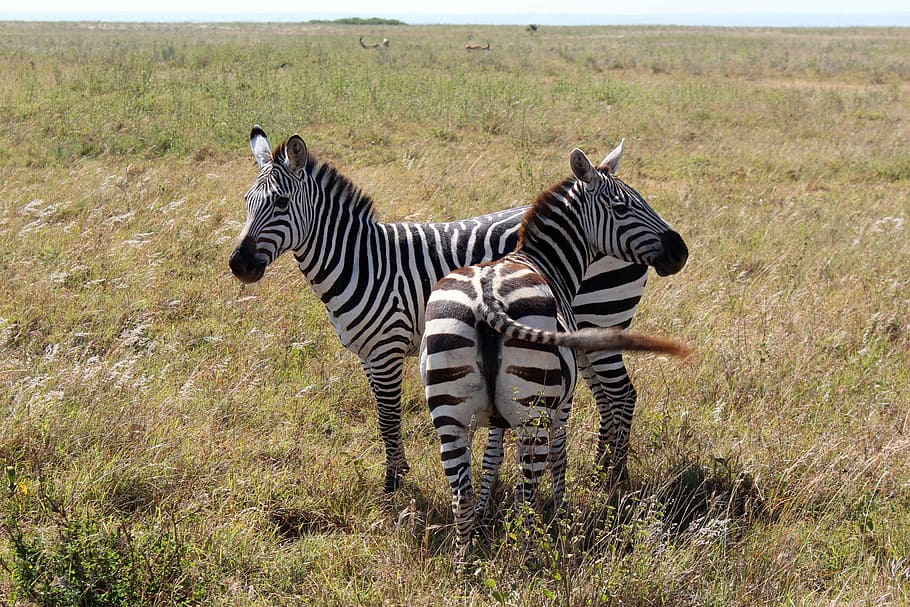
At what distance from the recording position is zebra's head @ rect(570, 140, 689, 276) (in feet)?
14.4

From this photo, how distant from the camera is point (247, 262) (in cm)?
421

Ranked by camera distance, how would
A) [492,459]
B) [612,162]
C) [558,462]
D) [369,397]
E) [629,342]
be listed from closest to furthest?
1. [629,342]
2. [558,462]
3. [492,459]
4. [612,162]
5. [369,397]

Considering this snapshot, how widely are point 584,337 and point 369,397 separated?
291cm

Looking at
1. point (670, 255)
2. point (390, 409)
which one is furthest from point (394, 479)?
point (670, 255)

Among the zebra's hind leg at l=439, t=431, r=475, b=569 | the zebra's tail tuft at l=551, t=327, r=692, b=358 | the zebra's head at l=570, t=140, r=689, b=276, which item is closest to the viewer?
the zebra's tail tuft at l=551, t=327, r=692, b=358

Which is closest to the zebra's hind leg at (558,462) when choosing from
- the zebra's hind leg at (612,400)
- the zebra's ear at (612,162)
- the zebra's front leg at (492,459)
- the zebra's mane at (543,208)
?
the zebra's front leg at (492,459)

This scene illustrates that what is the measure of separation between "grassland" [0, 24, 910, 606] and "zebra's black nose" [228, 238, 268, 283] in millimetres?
1097

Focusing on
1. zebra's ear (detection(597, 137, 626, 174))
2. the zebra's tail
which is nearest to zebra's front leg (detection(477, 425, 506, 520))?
the zebra's tail

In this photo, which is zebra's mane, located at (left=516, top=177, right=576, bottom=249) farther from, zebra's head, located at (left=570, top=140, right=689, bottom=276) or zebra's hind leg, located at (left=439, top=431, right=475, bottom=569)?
zebra's hind leg, located at (left=439, top=431, right=475, bottom=569)

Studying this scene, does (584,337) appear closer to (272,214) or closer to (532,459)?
(532,459)

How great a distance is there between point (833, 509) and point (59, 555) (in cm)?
403

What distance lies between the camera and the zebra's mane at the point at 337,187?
15.3ft

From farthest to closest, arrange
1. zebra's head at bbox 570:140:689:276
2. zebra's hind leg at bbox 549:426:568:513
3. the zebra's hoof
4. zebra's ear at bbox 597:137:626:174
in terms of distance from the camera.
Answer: zebra's ear at bbox 597:137:626:174
the zebra's hoof
zebra's head at bbox 570:140:689:276
zebra's hind leg at bbox 549:426:568:513

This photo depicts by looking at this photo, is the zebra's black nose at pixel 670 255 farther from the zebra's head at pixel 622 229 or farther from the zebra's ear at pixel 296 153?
the zebra's ear at pixel 296 153
